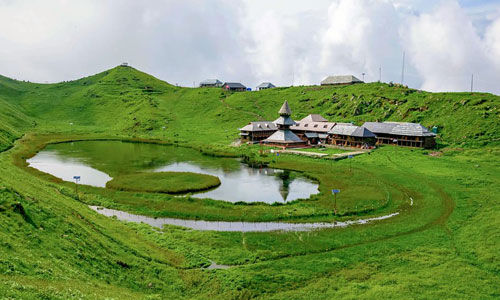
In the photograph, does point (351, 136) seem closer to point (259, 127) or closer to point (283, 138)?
point (283, 138)

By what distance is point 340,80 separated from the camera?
627ft

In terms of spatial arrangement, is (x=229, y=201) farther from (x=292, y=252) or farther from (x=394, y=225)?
(x=394, y=225)

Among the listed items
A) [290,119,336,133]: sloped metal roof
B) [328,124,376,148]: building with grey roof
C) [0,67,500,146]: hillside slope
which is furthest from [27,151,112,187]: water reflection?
[290,119,336,133]: sloped metal roof

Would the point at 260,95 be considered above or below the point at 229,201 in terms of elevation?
above

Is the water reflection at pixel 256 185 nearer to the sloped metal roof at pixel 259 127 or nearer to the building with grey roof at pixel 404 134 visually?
the sloped metal roof at pixel 259 127

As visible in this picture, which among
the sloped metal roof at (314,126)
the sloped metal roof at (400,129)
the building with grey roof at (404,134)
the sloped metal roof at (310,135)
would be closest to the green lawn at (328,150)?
the sloped metal roof at (310,135)

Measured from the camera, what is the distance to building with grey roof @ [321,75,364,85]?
187m

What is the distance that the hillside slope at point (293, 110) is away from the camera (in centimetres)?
10488

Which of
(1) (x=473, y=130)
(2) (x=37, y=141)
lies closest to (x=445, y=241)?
(1) (x=473, y=130)

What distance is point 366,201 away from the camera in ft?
174

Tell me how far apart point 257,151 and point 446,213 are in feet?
194

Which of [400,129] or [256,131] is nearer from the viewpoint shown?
[400,129]

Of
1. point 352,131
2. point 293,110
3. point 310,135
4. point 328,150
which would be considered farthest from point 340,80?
point 328,150

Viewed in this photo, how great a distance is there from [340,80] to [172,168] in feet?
460
